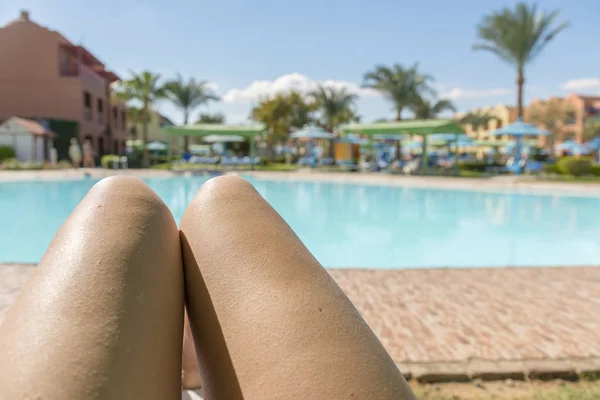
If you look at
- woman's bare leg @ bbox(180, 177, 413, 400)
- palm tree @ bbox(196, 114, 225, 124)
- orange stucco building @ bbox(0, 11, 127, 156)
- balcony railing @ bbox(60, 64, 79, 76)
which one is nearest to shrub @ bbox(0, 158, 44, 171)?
orange stucco building @ bbox(0, 11, 127, 156)

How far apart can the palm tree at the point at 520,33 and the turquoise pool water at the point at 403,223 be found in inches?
540

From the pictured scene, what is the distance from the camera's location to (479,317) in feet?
13.8

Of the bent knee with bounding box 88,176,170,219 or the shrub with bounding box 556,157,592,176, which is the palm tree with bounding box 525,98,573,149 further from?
the bent knee with bounding box 88,176,170,219

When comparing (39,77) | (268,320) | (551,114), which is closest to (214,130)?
(39,77)

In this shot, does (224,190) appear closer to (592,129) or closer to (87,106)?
(87,106)

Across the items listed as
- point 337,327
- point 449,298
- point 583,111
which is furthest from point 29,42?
point 583,111

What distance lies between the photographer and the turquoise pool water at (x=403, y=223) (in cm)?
902

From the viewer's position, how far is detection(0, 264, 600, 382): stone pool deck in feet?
10.3

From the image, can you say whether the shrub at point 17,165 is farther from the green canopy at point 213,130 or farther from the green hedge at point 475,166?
the green hedge at point 475,166

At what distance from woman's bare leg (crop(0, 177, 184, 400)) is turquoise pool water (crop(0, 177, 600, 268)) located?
7.26 meters

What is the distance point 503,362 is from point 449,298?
1.59 meters

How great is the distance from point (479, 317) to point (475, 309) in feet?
0.71

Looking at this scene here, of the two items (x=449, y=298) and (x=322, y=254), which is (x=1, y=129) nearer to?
(x=322, y=254)

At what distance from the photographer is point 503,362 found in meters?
3.17
